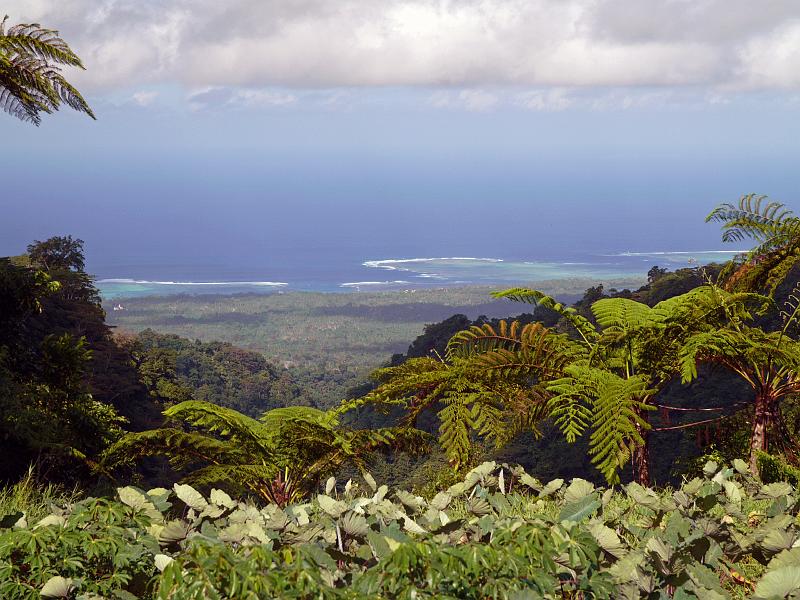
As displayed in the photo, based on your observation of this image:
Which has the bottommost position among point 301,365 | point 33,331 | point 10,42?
point 301,365

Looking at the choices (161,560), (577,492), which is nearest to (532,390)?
(577,492)

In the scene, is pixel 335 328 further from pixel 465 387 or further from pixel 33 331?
pixel 465 387

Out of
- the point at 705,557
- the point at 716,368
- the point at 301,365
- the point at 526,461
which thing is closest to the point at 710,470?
the point at 705,557

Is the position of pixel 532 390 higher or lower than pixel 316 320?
higher

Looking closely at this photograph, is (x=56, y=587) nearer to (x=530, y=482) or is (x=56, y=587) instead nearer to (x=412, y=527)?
(x=412, y=527)

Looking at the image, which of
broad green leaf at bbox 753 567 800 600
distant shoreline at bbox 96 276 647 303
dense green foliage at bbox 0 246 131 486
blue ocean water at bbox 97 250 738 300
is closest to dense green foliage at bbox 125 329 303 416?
dense green foliage at bbox 0 246 131 486

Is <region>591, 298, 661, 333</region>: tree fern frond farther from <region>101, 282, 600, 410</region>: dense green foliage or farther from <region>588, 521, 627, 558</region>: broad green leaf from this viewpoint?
<region>101, 282, 600, 410</region>: dense green foliage
